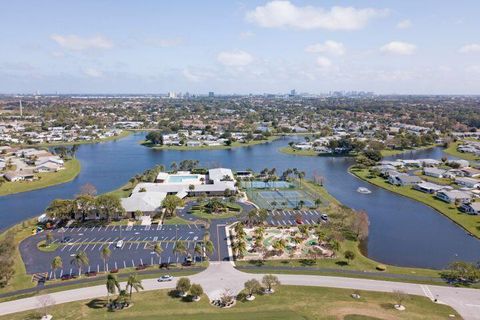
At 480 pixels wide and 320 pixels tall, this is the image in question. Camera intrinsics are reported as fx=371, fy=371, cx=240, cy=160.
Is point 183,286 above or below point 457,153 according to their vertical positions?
below

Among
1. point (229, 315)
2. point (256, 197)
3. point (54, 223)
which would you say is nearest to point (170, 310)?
point (229, 315)

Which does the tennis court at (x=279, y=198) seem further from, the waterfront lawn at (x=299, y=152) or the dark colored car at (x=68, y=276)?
the waterfront lawn at (x=299, y=152)

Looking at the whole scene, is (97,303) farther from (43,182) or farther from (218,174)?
(43,182)

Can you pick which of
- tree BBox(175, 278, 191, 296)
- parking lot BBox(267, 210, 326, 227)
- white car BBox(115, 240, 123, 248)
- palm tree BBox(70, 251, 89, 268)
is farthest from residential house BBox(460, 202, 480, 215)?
palm tree BBox(70, 251, 89, 268)

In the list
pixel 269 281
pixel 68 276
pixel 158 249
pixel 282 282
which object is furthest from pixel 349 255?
pixel 68 276

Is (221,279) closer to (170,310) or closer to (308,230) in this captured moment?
(170,310)
